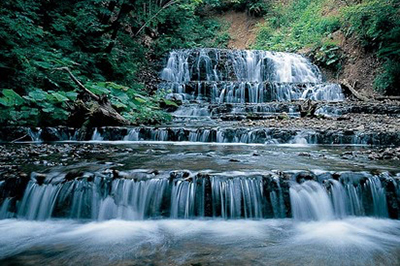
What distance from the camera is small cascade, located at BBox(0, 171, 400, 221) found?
3160mm

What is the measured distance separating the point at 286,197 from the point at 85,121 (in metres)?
5.22

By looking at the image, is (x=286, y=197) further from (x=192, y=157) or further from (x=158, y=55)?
(x=158, y=55)

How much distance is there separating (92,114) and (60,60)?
1524 mm

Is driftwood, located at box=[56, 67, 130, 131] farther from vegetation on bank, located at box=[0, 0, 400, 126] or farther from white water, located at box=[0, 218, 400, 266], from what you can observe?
white water, located at box=[0, 218, 400, 266]

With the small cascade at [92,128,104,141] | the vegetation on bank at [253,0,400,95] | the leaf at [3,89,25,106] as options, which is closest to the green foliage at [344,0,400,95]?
the vegetation on bank at [253,0,400,95]

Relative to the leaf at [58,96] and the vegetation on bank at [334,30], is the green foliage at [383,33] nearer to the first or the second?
the vegetation on bank at [334,30]

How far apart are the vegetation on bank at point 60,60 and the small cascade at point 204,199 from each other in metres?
3.43

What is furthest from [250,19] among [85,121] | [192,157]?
[192,157]

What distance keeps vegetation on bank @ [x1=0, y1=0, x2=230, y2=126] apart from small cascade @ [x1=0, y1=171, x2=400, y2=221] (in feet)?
11.2

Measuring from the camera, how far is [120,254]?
7.79 feet

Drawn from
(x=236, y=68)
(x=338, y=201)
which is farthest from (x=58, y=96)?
(x=236, y=68)

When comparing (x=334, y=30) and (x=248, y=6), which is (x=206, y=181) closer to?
(x=334, y=30)

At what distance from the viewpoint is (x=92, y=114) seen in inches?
266

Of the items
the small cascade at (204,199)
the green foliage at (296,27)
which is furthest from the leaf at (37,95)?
the green foliage at (296,27)
